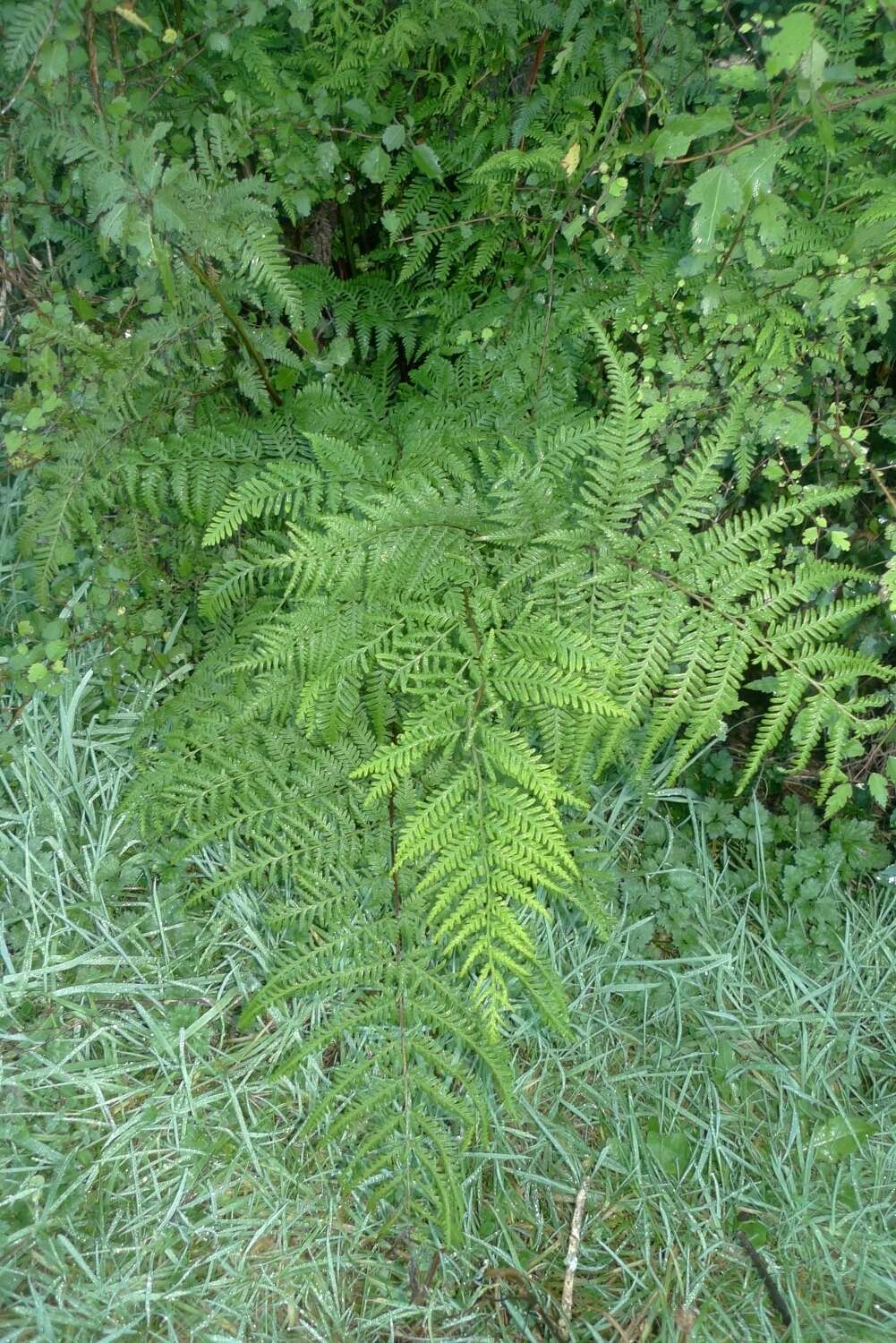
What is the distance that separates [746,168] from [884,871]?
1.48 m

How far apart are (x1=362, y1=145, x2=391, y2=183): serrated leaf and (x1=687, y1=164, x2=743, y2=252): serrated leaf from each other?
0.77 metres

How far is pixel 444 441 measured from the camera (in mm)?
1996

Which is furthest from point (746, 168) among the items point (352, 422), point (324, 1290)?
point (324, 1290)

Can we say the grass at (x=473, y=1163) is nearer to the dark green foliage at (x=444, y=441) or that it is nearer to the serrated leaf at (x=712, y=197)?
the dark green foliage at (x=444, y=441)

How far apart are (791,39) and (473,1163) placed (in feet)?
6.26

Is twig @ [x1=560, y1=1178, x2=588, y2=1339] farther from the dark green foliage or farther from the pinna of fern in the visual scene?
the pinna of fern

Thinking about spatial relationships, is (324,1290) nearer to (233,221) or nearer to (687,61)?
(233,221)

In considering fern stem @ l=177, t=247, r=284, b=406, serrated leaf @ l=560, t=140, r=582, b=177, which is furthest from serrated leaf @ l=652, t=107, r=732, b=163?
fern stem @ l=177, t=247, r=284, b=406

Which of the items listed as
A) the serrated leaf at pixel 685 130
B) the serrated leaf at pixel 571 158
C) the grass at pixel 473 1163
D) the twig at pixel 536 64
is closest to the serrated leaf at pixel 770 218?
the serrated leaf at pixel 685 130

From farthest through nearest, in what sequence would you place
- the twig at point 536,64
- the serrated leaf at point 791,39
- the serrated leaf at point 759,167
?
the twig at point 536,64 < the serrated leaf at point 759,167 < the serrated leaf at point 791,39

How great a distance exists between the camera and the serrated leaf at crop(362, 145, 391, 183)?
2.01m

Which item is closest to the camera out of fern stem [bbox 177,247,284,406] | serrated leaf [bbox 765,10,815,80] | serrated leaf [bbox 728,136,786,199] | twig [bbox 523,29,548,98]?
serrated leaf [bbox 765,10,815,80]

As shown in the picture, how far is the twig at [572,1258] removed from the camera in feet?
5.19

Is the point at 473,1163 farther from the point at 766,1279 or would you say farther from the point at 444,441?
the point at 444,441
